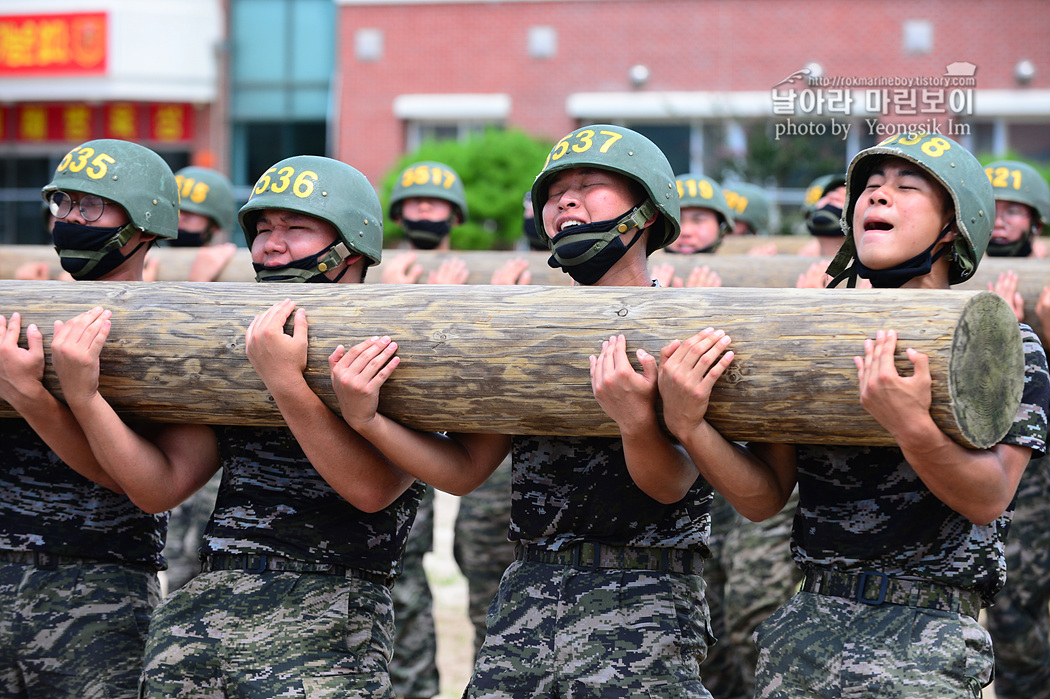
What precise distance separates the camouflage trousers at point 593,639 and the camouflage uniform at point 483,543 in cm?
288

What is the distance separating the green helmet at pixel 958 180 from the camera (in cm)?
327

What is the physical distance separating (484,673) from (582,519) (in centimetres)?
51

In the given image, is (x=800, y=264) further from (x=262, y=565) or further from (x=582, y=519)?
(x=262, y=565)

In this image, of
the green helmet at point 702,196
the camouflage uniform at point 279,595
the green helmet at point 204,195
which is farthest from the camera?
the green helmet at point 204,195

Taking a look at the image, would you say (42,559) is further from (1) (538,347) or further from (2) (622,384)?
(2) (622,384)

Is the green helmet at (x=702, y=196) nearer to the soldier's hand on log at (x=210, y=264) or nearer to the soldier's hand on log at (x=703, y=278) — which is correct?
the soldier's hand on log at (x=703, y=278)

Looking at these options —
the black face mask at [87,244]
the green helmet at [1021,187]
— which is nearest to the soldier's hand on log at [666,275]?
the green helmet at [1021,187]

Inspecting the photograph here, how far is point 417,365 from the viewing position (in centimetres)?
322

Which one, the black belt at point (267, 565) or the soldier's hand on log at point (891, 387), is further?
the black belt at point (267, 565)

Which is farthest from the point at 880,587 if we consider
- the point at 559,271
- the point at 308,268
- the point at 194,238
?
the point at 194,238

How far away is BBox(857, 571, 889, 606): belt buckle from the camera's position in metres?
3.12

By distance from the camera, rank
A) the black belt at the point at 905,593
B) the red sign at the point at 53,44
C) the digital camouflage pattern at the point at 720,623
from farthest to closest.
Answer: the red sign at the point at 53,44 → the digital camouflage pattern at the point at 720,623 → the black belt at the point at 905,593

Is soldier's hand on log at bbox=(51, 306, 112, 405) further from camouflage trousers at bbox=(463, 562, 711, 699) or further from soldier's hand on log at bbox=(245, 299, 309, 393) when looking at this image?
camouflage trousers at bbox=(463, 562, 711, 699)

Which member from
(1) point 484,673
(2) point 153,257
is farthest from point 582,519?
(2) point 153,257
